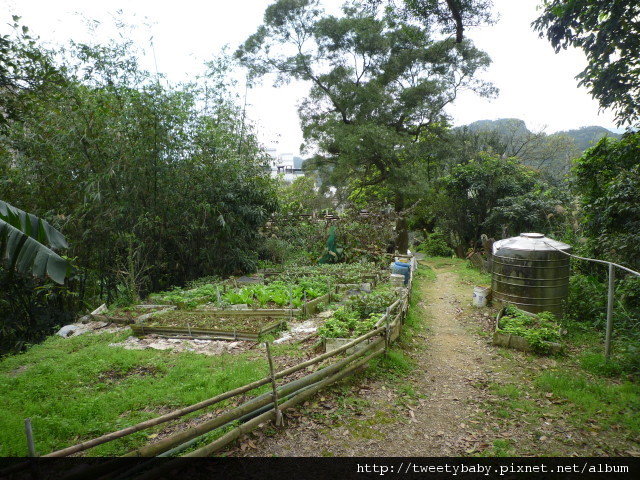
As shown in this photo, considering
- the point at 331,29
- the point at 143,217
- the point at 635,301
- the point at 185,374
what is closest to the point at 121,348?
the point at 185,374

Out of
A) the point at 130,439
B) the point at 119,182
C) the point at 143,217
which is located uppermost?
the point at 119,182

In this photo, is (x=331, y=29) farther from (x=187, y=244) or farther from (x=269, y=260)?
(x=187, y=244)

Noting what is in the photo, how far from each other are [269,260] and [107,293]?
205 inches

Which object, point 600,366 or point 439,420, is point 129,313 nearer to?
point 439,420

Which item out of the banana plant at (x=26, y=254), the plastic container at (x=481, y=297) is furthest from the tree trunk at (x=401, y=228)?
the banana plant at (x=26, y=254)

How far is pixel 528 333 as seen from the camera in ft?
21.5

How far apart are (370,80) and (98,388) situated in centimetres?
1553

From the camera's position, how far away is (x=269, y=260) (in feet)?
45.5

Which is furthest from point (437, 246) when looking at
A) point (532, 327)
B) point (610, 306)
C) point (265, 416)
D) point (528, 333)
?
point (265, 416)

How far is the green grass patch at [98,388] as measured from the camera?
12.0 ft

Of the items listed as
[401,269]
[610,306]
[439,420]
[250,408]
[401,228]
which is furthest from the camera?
[401,228]

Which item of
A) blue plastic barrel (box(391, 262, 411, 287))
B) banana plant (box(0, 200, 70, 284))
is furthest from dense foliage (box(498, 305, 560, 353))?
banana plant (box(0, 200, 70, 284))

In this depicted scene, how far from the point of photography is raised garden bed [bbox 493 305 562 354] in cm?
628

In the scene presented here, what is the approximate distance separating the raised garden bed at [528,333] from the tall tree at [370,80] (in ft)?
30.8
